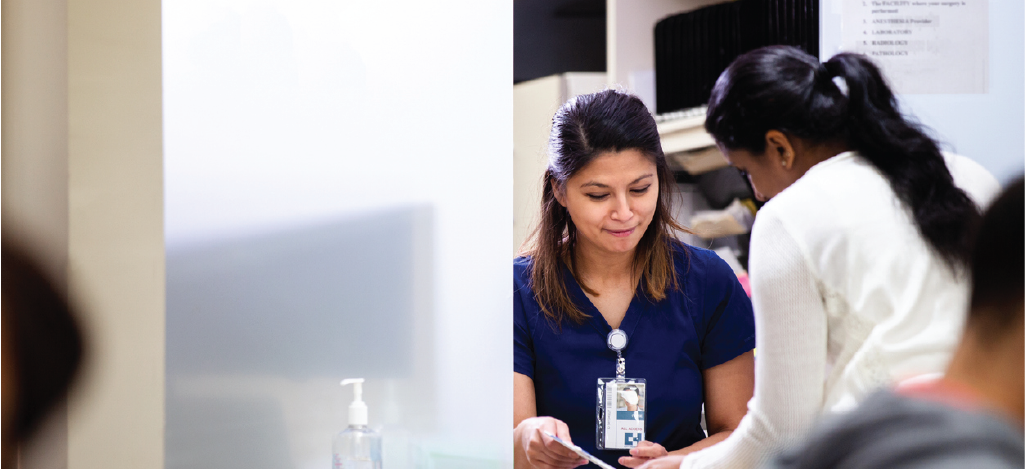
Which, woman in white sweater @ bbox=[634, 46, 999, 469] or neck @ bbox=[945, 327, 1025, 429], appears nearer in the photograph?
neck @ bbox=[945, 327, 1025, 429]

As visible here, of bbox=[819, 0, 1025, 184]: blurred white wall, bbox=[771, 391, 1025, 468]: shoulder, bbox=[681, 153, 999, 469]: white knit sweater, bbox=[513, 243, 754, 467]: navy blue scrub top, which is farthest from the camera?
bbox=[819, 0, 1025, 184]: blurred white wall

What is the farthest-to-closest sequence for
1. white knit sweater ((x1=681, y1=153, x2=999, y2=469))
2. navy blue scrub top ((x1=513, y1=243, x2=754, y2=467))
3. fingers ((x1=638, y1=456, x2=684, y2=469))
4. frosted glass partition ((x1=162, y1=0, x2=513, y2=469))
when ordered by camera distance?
navy blue scrub top ((x1=513, y1=243, x2=754, y2=467))
fingers ((x1=638, y1=456, x2=684, y2=469))
white knit sweater ((x1=681, y1=153, x2=999, y2=469))
frosted glass partition ((x1=162, y1=0, x2=513, y2=469))

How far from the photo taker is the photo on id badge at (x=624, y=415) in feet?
4.23

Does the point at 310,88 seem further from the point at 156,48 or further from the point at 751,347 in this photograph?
the point at 751,347

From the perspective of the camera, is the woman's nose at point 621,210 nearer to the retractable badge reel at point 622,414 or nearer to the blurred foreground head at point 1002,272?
the retractable badge reel at point 622,414

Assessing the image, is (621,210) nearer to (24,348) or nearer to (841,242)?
(841,242)

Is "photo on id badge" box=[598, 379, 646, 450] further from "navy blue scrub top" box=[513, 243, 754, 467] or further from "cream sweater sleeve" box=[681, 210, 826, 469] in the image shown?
"cream sweater sleeve" box=[681, 210, 826, 469]

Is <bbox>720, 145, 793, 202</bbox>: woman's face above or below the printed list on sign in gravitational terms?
below

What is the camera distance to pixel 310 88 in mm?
758

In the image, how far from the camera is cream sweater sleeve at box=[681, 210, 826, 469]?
0.98m

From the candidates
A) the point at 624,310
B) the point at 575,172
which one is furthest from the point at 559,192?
the point at 624,310

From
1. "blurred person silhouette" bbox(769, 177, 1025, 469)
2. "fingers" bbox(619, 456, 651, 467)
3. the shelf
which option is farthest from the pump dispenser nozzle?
the shelf

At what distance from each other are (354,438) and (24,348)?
0.92 feet

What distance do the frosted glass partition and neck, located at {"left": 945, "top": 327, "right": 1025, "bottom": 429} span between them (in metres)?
0.43
